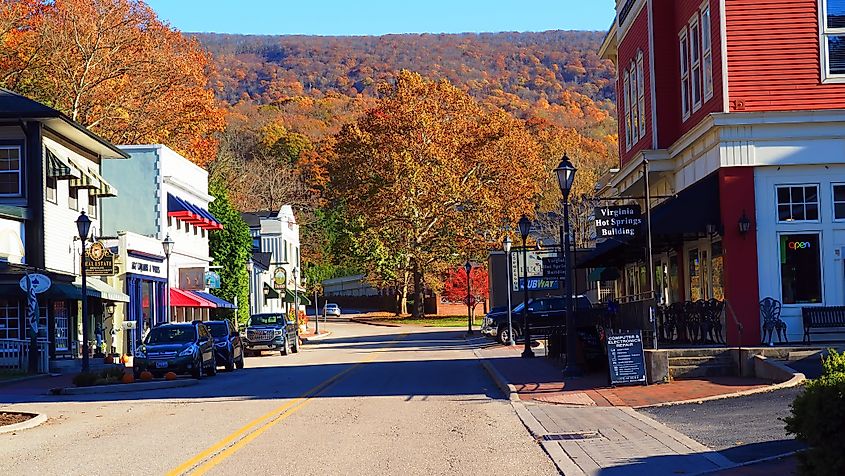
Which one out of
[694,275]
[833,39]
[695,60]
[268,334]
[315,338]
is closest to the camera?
[833,39]

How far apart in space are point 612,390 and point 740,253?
4.20 meters

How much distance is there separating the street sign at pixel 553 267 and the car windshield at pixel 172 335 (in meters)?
12.5

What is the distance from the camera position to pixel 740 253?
76.2 ft

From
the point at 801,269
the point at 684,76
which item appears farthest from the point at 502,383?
the point at 684,76

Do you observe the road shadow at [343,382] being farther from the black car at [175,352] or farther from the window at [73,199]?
the window at [73,199]

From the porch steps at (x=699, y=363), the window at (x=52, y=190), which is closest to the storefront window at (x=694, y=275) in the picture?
the porch steps at (x=699, y=363)

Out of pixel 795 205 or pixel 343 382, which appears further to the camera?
pixel 343 382

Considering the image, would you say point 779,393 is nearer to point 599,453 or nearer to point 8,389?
point 599,453

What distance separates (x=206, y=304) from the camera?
173ft

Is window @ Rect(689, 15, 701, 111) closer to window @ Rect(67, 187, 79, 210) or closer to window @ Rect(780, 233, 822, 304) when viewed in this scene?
window @ Rect(780, 233, 822, 304)

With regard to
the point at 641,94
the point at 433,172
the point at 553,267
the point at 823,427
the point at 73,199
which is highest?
the point at 433,172

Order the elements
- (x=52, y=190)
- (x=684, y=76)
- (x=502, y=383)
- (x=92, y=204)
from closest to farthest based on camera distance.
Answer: (x=502, y=383) → (x=684, y=76) → (x=52, y=190) → (x=92, y=204)

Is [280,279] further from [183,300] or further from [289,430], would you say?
[289,430]

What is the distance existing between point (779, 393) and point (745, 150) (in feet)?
21.3
